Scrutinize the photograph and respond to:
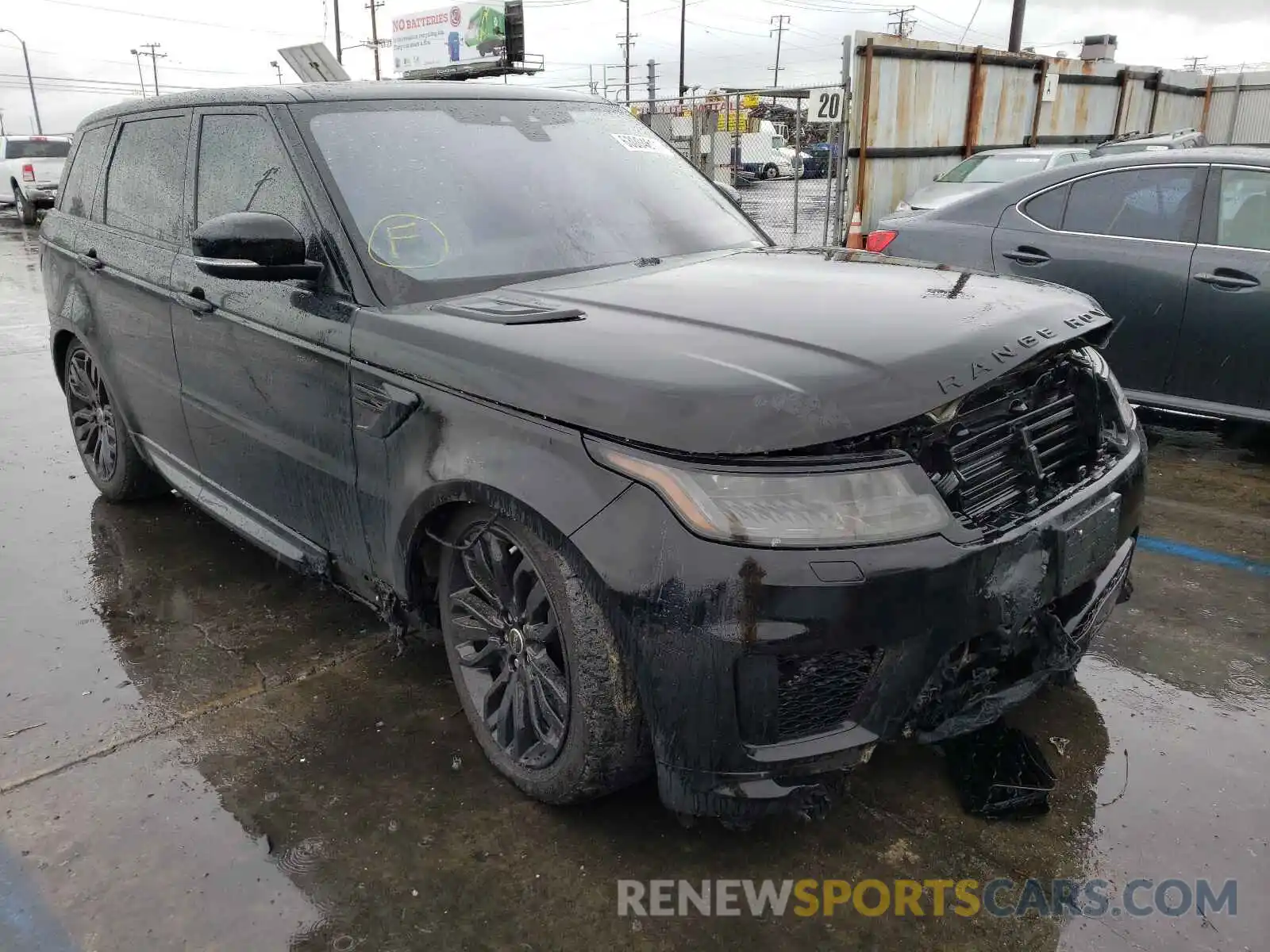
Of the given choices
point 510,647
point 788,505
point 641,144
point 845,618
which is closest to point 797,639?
point 845,618

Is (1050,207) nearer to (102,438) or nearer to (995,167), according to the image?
(102,438)

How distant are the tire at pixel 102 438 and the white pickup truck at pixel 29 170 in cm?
1921

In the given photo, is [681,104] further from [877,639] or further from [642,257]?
[877,639]

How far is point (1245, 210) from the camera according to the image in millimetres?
4820

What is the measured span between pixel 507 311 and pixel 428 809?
1.31m

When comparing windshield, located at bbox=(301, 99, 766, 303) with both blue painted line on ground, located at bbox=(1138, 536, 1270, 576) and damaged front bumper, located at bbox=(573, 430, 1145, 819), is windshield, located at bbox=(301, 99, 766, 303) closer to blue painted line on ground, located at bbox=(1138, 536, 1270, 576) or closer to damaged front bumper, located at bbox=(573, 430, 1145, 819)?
damaged front bumper, located at bbox=(573, 430, 1145, 819)

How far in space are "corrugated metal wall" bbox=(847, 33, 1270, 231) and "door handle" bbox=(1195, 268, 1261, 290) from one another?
7.60 metres

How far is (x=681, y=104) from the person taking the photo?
14453 millimetres

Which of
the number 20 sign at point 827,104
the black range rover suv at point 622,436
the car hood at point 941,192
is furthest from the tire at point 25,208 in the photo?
the black range rover suv at point 622,436

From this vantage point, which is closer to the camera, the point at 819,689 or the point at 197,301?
the point at 819,689

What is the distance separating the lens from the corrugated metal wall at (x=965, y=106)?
1192 centimetres

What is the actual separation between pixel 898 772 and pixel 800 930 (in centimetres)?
64

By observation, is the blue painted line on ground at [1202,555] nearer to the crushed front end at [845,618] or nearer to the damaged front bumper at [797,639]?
the crushed front end at [845,618]

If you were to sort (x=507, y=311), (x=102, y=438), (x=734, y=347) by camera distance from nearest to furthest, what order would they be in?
(x=734, y=347)
(x=507, y=311)
(x=102, y=438)
